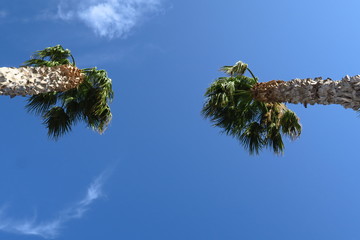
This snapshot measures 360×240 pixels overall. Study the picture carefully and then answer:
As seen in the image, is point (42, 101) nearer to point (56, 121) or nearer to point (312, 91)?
point (56, 121)

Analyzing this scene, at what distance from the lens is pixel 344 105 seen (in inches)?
350

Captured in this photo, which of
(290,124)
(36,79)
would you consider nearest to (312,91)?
(290,124)

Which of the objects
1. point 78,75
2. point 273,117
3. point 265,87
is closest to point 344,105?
point 265,87

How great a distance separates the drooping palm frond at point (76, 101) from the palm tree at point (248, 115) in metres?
3.41

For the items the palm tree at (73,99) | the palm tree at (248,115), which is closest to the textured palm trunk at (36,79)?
the palm tree at (73,99)

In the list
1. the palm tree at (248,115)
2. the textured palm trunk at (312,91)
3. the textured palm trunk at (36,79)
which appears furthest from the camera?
the palm tree at (248,115)

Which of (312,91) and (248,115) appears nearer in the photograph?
(312,91)

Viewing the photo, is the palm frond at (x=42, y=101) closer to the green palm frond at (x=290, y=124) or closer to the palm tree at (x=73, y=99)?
the palm tree at (x=73, y=99)

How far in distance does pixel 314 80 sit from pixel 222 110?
3490 millimetres

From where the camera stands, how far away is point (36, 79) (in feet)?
33.8

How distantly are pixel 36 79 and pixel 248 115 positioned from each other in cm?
689

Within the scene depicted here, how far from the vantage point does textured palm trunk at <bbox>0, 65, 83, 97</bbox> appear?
966cm

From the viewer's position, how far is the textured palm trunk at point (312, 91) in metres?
8.73

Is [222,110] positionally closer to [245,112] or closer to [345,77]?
[245,112]
